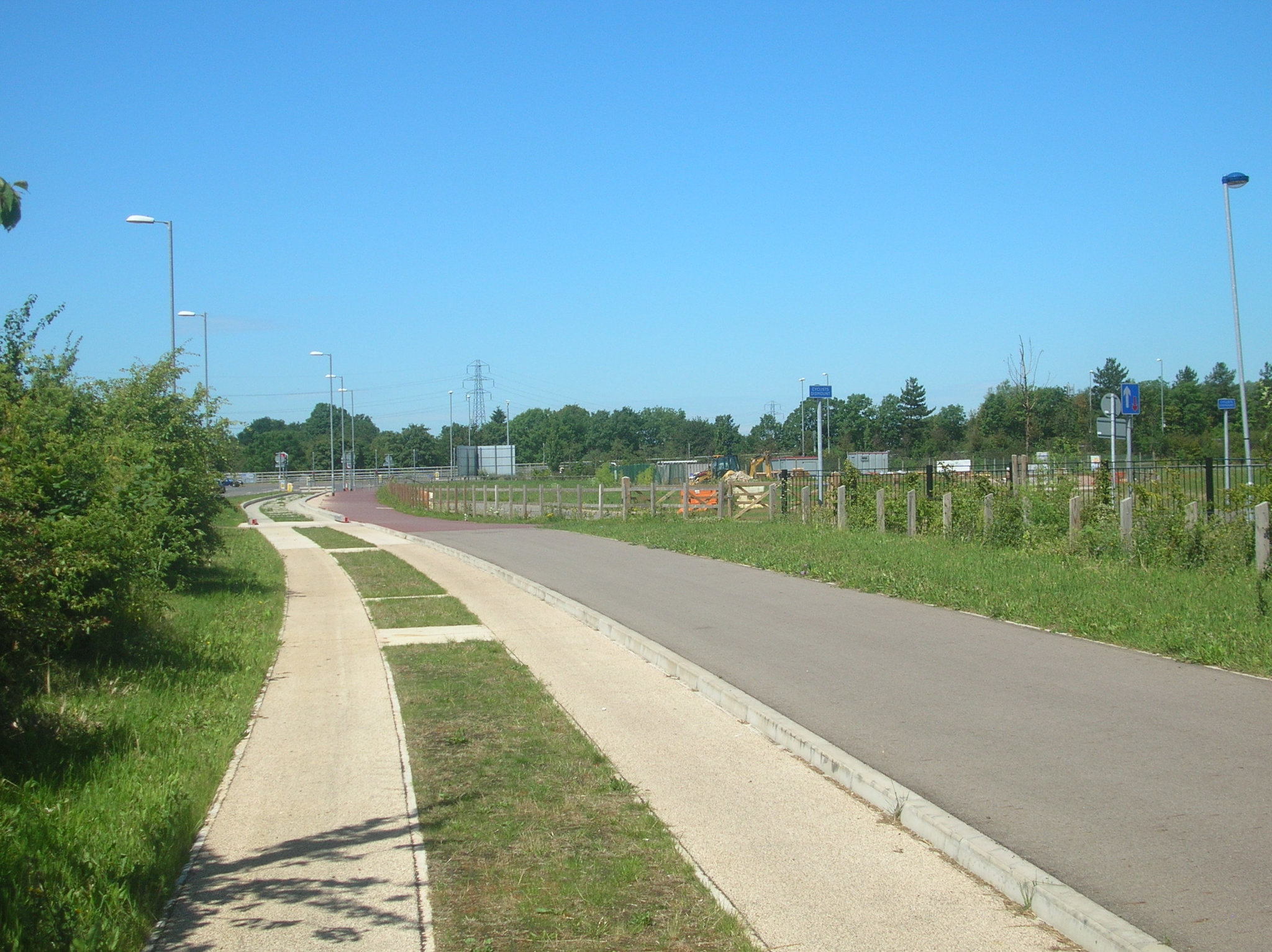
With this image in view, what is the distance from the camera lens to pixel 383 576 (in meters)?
20.0

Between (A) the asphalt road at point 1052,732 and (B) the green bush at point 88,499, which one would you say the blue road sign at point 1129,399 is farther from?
(B) the green bush at point 88,499

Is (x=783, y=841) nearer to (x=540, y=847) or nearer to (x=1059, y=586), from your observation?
(x=540, y=847)

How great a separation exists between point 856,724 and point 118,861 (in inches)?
195

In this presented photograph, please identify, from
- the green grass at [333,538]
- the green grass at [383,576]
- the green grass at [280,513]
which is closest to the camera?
the green grass at [383,576]

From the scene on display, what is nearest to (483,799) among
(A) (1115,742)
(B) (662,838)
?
(B) (662,838)

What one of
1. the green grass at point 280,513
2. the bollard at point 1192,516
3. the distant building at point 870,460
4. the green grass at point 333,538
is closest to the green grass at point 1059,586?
the bollard at point 1192,516

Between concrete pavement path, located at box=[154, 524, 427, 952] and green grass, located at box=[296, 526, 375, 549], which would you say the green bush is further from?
green grass, located at box=[296, 526, 375, 549]

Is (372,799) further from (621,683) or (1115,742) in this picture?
(1115,742)

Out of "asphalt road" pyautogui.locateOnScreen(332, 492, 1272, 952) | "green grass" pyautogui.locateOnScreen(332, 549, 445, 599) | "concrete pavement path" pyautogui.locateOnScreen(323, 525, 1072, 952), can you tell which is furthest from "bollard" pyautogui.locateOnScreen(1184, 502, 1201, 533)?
"green grass" pyautogui.locateOnScreen(332, 549, 445, 599)

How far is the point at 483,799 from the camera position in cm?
625

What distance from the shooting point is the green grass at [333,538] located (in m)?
28.9

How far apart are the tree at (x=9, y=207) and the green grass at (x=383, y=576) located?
515 inches

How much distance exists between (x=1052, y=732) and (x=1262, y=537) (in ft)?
25.3

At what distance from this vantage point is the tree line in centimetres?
3747
